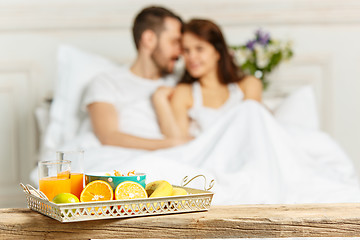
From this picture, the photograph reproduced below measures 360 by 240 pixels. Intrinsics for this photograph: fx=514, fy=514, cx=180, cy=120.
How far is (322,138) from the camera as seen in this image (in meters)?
2.12

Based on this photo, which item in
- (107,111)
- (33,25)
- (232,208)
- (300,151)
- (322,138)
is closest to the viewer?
(232,208)

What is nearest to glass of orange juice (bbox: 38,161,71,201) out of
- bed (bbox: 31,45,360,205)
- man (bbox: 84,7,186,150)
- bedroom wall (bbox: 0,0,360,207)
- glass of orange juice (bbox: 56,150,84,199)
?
glass of orange juice (bbox: 56,150,84,199)

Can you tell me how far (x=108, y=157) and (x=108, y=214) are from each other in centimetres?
96

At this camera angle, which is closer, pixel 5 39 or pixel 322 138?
pixel 322 138

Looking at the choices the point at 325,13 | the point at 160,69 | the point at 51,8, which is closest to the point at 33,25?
the point at 51,8

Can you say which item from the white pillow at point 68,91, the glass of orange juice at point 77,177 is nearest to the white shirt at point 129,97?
the white pillow at point 68,91

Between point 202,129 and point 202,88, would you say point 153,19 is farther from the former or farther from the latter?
point 202,129

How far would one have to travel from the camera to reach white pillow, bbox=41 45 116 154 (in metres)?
2.45

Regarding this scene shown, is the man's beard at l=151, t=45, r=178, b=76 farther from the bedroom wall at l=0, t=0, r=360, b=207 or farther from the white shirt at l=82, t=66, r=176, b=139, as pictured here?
the bedroom wall at l=0, t=0, r=360, b=207

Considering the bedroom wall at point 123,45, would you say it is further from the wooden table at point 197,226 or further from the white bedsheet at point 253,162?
the wooden table at point 197,226

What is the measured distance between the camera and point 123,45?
119 inches

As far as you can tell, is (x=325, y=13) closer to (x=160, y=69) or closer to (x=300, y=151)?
(x=160, y=69)

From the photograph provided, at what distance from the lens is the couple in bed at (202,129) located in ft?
5.37

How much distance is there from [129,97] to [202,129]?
1.28 feet
